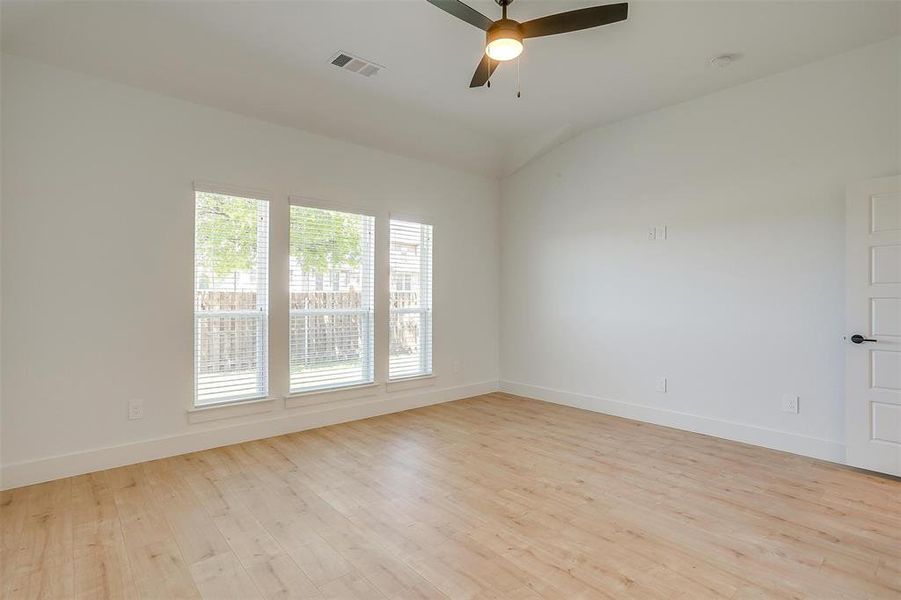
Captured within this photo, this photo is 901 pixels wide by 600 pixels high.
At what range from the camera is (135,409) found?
3.46 meters

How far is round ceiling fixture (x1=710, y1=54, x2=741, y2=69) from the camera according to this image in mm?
3514

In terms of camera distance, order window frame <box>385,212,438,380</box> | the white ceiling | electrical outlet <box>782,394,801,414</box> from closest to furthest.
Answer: the white ceiling < electrical outlet <box>782,394,801,414</box> < window frame <box>385,212,438,380</box>

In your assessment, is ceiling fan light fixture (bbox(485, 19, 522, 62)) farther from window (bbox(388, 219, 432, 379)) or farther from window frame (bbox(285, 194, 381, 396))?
window (bbox(388, 219, 432, 379))

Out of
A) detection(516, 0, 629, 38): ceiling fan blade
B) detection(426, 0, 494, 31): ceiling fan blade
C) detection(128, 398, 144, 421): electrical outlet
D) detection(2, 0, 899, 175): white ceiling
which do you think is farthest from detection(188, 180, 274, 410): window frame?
detection(516, 0, 629, 38): ceiling fan blade

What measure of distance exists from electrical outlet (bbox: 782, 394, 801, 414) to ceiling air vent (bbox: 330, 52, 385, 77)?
4346 millimetres

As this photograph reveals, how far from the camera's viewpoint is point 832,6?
2.94m

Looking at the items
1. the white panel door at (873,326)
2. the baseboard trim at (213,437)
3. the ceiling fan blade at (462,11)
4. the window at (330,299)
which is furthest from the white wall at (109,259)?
the white panel door at (873,326)

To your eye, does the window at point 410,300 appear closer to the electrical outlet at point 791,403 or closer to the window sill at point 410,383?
the window sill at point 410,383

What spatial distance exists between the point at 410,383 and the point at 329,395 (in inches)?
40.2

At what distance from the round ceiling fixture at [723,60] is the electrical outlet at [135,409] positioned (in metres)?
5.23

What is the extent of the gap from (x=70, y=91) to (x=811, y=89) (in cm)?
568

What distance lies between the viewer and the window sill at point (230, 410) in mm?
3736

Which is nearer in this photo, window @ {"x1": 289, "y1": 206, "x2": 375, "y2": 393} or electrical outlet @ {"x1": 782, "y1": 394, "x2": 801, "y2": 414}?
electrical outlet @ {"x1": 782, "y1": 394, "x2": 801, "y2": 414}

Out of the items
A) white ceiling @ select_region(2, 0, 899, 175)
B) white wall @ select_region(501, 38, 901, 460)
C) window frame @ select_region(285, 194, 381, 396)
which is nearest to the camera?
white ceiling @ select_region(2, 0, 899, 175)
